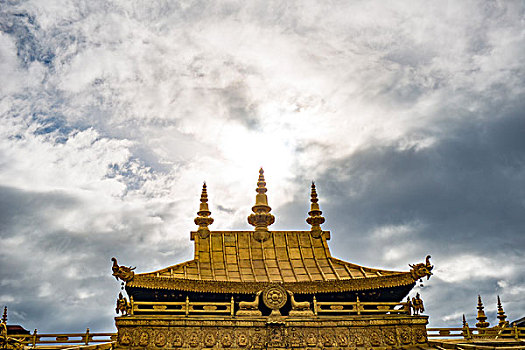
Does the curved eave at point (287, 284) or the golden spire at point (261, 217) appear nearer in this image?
the curved eave at point (287, 284)

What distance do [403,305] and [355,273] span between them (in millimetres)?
3050

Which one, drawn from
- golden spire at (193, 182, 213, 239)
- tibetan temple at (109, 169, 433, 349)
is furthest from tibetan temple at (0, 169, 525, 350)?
golden spire at (193, 182, 213, 239)

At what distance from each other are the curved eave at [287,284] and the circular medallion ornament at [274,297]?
571 mm

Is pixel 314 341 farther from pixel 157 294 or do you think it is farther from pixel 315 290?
pixel 157 294

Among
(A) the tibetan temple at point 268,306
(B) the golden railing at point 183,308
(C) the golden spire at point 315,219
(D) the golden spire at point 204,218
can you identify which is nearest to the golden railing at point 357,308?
(A) the tibetan temple at point 268,306

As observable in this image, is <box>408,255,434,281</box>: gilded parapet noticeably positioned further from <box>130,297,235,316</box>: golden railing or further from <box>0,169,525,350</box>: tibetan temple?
<box>130,297,235,316</box>: golden railing

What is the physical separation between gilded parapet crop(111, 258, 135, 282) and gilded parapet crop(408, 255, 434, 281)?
43.8 feet

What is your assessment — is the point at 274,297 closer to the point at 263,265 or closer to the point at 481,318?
the point at 263,265

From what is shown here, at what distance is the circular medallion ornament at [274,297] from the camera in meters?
28.5

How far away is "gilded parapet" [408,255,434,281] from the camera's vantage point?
28859mm

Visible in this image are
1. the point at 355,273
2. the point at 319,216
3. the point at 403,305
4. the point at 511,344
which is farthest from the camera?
the point at 319,216

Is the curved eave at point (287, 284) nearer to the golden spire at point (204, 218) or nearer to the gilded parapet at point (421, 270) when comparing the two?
the gilded parapet at point (421, 270)

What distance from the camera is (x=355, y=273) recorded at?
31.0m

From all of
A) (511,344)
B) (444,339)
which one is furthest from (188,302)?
(511,344)
